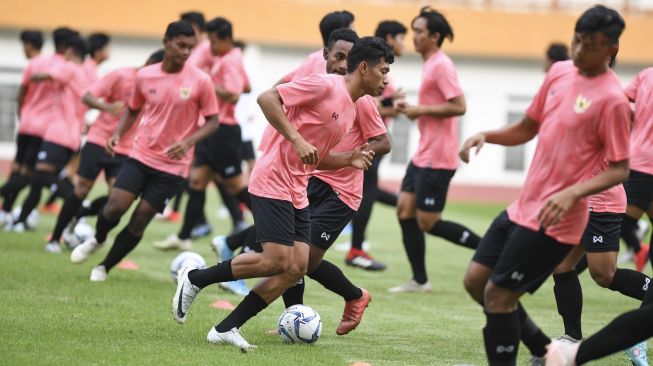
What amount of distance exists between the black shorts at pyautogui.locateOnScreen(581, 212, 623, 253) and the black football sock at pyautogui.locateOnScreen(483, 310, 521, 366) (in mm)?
1995

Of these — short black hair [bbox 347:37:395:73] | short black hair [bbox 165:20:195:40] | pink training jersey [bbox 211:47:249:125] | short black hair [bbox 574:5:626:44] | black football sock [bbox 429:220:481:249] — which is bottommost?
black football sock [bbox 429:220:481:249]

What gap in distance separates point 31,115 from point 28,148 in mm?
553

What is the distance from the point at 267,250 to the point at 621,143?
244 centimetres

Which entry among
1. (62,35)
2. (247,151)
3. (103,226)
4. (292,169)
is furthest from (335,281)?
(247,151)

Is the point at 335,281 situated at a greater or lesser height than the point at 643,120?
lesser

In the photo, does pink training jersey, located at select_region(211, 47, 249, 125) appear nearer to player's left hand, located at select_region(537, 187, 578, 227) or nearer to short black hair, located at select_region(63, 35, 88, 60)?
short black hair, located at select_region(63, 35, 88, 60)

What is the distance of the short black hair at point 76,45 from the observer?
13805 millimetres

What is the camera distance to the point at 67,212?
12055mm

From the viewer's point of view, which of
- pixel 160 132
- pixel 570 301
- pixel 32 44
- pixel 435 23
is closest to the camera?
pixel 570 301

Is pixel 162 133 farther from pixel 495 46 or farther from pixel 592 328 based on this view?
pixel 495 46

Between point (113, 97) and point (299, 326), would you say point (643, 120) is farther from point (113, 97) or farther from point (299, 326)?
point (113, 97)

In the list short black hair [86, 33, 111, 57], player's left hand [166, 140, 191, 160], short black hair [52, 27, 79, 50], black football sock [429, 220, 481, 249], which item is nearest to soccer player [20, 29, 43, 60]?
short black hair [52, 27, 79, 50]

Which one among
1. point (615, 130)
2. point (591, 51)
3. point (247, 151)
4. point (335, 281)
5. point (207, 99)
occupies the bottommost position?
point (247, 151)

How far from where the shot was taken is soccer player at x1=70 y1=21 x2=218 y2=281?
9734mm
